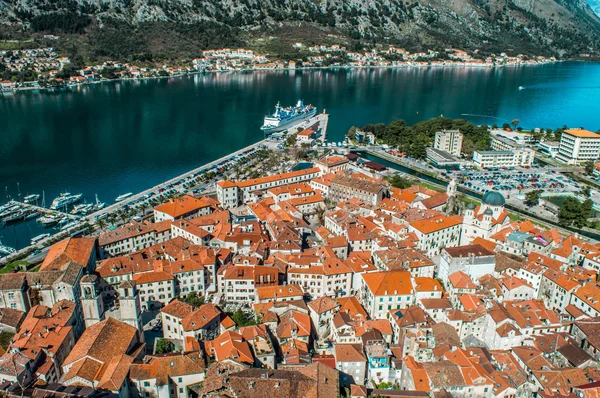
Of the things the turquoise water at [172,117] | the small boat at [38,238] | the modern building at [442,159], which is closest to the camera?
the small boat at [38,238]

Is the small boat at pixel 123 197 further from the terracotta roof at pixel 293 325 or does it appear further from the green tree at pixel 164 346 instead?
the terracotta roof at pixel 293 325

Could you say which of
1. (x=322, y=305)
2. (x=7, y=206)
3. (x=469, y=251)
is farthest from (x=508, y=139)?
(x=7, y=206)

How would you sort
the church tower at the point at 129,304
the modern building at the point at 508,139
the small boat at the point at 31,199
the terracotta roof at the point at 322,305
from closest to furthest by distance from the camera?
the church tower at the point at 129,304 → the terracotta roof at the point at 322,305 → the small boat at the point at 31,199 → the modern building at the point at 508,139

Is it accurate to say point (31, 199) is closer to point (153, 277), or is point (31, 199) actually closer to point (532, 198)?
point (153, 277)

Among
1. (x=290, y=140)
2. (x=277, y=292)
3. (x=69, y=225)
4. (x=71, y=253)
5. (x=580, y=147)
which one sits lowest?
(x=69, y=225)

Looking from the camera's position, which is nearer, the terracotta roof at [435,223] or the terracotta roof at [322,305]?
the terracotta roof at [322,305]

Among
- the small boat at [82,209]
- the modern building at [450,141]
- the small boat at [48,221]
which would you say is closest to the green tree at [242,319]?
the small boat at [48,221]

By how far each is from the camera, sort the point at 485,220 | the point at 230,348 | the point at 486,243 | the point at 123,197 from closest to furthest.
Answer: the point at 230,348
the point at 486,243
the point at 485,220
the point at 123,197
